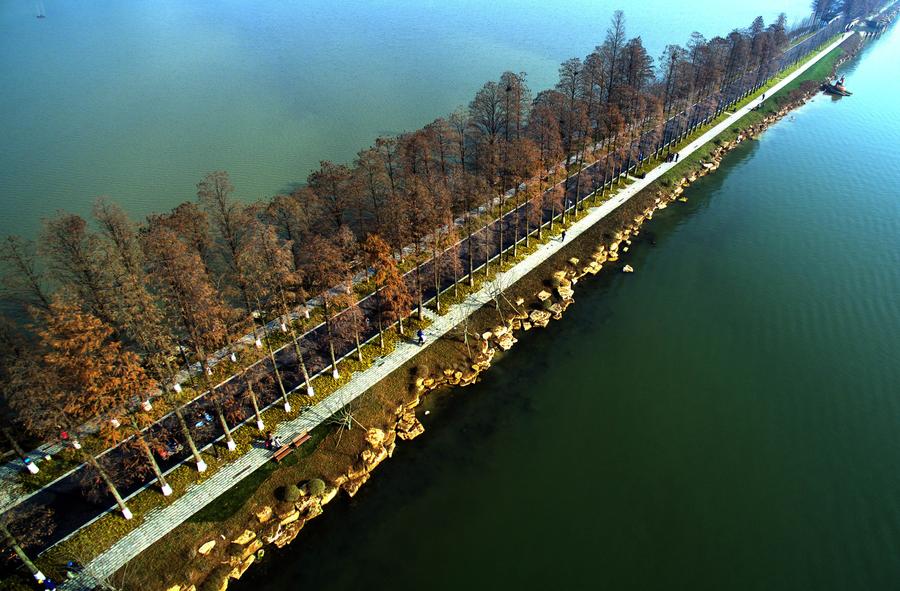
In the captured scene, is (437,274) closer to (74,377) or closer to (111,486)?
(74,377)

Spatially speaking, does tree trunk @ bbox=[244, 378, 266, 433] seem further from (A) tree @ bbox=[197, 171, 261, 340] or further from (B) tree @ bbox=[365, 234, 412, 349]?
(B) tree @ bbox=[365, 234, 412, 349]

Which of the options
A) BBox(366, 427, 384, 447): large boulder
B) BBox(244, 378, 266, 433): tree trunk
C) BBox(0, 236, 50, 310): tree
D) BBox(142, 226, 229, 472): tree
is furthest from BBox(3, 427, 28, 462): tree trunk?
BBox(366, 427, 384, 447): large boulder

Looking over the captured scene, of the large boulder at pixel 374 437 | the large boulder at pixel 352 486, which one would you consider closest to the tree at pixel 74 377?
the large boulder at pixel 352 486

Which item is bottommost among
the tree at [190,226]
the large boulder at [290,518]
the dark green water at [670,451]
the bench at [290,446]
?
the dark green water at [670,451]

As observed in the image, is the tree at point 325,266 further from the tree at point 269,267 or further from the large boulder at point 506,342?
the large boulder at point 506,342

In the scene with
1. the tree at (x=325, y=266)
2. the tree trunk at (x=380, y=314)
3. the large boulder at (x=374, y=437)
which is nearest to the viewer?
the tree at (x=325, y=266)

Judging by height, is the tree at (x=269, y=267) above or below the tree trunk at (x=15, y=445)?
above

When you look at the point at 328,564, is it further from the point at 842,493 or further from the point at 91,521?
the point at 842,493

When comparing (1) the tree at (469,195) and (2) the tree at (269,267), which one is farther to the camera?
(1) the tree at (469,195)
